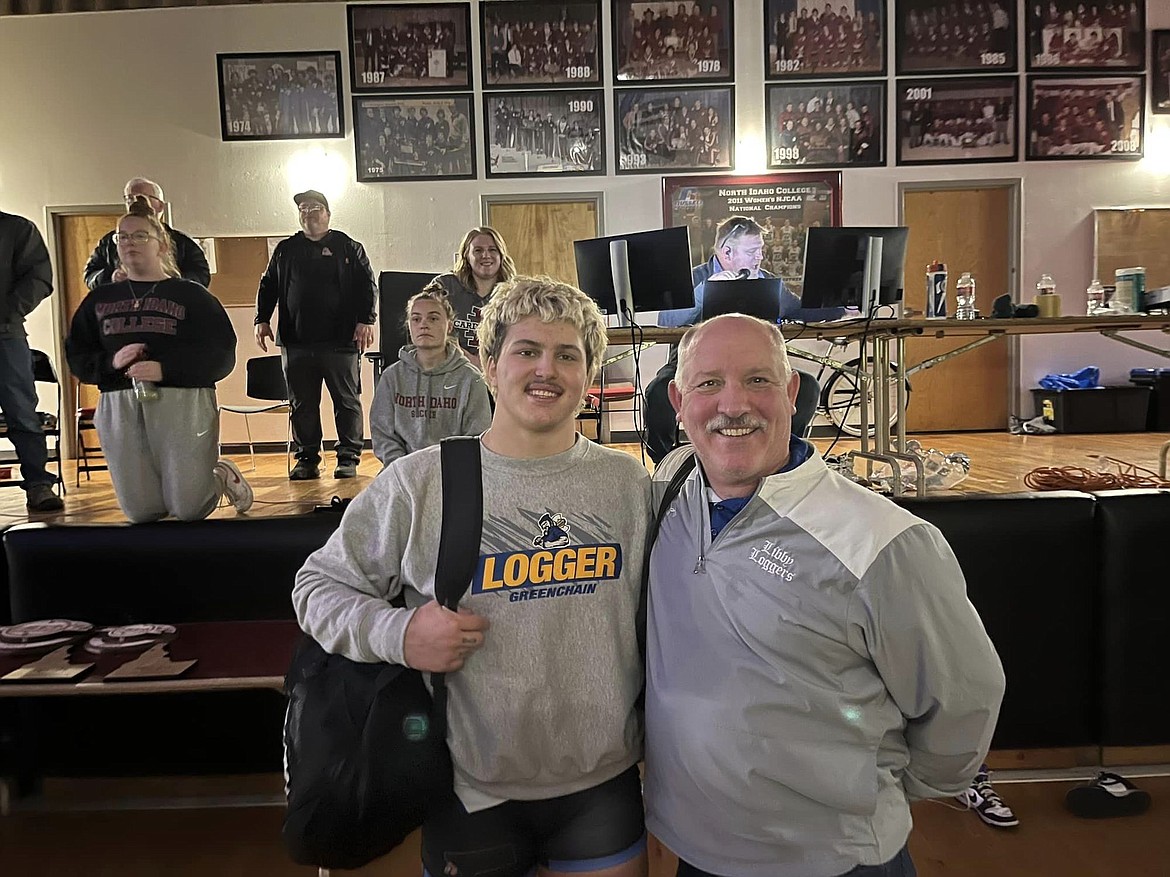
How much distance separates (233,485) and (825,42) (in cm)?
633

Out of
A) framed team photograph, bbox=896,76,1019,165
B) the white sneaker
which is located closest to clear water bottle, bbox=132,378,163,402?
the white sneaker

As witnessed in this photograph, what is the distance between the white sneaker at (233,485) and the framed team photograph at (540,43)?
200 inches

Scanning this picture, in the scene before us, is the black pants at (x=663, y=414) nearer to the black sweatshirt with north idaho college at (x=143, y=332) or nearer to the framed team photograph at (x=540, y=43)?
the black sweatshirt with north idaho college at (x=143, y=332)

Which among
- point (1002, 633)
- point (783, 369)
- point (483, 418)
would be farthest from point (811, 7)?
point (783, 369)

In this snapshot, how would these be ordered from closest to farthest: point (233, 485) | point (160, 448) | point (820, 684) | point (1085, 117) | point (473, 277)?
point (820, 684), point (160, 448), point (233, 485), point (473, 277), point (1085, 117)

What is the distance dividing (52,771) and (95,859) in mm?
389

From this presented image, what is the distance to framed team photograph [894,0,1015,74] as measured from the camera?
6.96 metres

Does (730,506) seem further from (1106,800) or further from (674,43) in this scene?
(674,43)

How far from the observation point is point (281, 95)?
276 inches

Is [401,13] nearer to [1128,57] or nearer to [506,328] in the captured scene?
[1128,57]

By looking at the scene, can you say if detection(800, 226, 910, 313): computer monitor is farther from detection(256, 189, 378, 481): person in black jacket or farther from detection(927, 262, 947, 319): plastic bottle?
detection(256, 189, 378, 481): person in black jacket

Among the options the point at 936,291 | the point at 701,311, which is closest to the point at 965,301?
the point at 936,291

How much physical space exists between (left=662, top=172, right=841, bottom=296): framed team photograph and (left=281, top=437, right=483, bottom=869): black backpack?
632 centimetres

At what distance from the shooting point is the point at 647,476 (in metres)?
1.25
